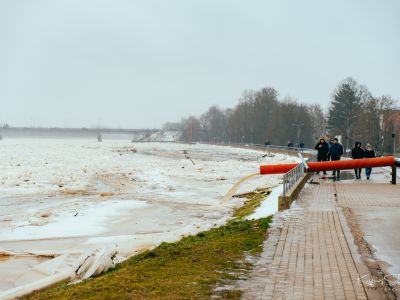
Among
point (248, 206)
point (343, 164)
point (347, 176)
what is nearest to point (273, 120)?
point (347, 176)

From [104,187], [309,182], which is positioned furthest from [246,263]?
[104,187]

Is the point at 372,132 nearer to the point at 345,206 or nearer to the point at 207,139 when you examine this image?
the point at 345,206

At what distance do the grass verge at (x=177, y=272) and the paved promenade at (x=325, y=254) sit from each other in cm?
39

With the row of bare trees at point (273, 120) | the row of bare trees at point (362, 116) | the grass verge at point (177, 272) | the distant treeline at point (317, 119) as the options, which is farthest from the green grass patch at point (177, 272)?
the row of bare trees at point (273, 120)

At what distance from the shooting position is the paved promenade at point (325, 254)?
6.51 metres

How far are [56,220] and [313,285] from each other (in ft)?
34.9

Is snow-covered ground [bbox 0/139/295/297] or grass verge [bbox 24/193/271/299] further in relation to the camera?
snow-covered ground [bbox 0/139/295/297]

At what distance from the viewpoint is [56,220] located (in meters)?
15.6

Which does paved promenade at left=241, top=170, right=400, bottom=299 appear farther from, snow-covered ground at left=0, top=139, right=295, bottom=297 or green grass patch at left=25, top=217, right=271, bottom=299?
snow-covered ground at left=0, top=139, right=295, bottom=297

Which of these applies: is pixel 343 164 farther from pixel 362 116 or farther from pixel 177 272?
pixel 362 116

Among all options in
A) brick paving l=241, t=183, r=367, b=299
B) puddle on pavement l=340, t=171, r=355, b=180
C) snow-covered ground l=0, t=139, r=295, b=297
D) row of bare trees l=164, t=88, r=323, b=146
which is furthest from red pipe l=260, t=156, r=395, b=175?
row of bare trees l=164, t=88, r=323, b=146

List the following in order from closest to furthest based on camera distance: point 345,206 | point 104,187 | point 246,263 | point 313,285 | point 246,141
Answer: point 313,285 < point 246,263 < point 345,206 < point 104,187 < point 246,141

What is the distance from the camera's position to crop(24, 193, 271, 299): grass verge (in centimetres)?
654

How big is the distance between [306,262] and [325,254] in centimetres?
67
